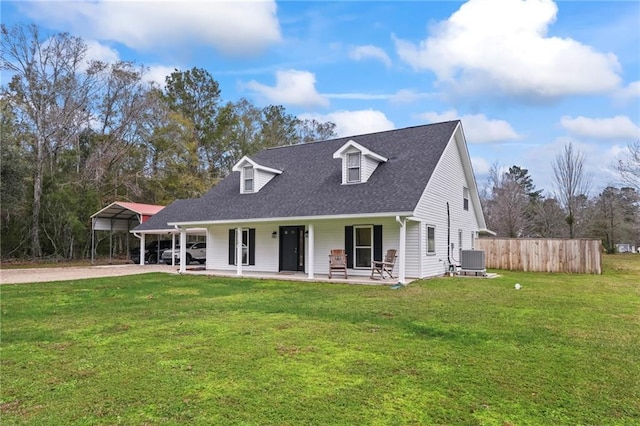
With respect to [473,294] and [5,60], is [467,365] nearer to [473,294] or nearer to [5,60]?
[473,294]

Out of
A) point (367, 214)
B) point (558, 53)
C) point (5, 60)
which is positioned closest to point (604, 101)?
point (558, 53)

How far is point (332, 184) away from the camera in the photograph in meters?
15.2

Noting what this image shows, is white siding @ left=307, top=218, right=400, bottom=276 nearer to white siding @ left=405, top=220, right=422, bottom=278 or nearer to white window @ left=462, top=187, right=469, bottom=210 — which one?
white siding @ left=405, top=220, right=422, bottom=278

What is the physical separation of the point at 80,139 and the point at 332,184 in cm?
2171

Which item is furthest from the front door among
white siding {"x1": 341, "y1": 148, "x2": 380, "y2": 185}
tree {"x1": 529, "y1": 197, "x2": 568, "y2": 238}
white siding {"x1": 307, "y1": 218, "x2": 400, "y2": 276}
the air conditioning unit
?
tree {"x1": 529, "y1": 197, "x2": 568, "y2": 238}

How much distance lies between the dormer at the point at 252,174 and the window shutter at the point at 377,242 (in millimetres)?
5610

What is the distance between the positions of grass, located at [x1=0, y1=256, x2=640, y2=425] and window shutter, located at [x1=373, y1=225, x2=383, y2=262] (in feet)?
16.2

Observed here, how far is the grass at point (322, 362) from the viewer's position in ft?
10.9

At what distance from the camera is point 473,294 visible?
995 cm

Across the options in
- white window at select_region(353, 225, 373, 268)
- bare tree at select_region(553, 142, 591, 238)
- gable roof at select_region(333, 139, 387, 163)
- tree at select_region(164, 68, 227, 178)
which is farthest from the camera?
tree at select_region(164, 68, 227, 178)

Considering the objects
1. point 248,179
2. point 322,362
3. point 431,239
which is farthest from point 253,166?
point 322,362

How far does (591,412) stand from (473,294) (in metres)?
6.83

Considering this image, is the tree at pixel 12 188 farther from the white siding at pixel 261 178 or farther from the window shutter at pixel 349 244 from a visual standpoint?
the window shutter at pixel 349 244

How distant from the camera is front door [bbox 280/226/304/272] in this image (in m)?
15.6
